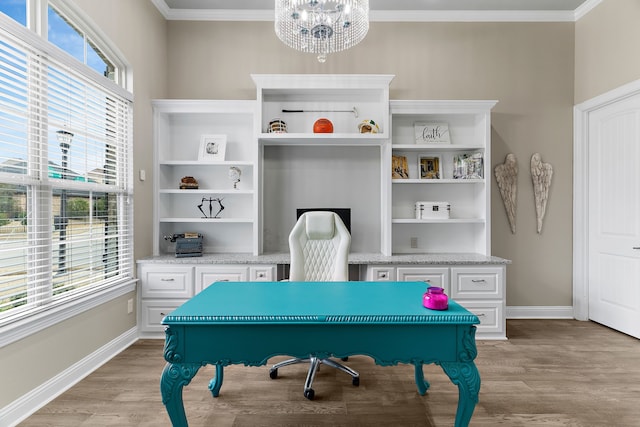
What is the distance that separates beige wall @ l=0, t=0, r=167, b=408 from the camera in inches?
79.0

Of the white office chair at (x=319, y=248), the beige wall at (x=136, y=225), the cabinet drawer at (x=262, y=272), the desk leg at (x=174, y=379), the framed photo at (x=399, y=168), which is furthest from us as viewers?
the framed photo at (x=399, y=168)

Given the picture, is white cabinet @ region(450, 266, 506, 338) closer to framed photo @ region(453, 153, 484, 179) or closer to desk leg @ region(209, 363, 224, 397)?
framed photo @ region(453, 153, 484, 179)

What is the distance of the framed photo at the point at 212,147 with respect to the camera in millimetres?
3686

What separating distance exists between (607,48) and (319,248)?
136 inches

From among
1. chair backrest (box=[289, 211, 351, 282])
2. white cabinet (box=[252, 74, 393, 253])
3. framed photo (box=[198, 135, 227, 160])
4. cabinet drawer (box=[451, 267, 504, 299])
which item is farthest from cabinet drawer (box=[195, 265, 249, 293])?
cabinet drawer (box=[451, 267, 504, 299])

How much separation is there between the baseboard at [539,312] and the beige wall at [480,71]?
60 cm

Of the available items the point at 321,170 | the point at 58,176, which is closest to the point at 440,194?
the point at 321,170

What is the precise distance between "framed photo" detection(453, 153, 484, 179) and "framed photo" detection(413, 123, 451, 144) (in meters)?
0.26

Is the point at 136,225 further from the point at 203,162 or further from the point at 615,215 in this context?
the point at 615,215

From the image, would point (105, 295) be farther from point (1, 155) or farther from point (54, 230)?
point (1, 155)

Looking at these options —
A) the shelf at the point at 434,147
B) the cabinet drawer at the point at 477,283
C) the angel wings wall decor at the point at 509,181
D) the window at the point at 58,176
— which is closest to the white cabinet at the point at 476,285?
the cabinet drawer at the point at 477,283

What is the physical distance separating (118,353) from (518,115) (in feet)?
14.9

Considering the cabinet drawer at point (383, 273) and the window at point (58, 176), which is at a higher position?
the window at point (58, 176)

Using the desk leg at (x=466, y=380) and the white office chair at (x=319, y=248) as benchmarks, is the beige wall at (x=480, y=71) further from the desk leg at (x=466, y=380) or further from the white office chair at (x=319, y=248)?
the desk leg at (x=466, y=380)
